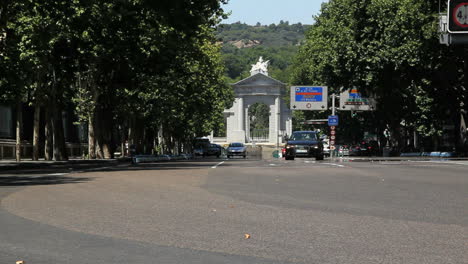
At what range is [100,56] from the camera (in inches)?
1528

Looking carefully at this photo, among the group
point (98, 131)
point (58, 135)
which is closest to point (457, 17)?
point (58, 135)

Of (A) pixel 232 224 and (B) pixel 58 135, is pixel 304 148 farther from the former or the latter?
(A) pixel 232 224

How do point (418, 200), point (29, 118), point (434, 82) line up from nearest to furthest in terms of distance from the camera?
point (418, 200)
point (434, 82)
point (29, 118)

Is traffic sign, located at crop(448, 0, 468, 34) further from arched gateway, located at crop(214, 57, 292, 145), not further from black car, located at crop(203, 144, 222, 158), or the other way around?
arched gateway, located at crop(214, 57, 292, 145)

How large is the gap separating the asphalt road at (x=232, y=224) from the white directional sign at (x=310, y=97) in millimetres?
54287

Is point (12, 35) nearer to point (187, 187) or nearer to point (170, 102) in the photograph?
point (187, 187)

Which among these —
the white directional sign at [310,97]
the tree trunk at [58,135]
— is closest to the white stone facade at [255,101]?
the white directional sign at [310,97]

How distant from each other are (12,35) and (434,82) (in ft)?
81.6

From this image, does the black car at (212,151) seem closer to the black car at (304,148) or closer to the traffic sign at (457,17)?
the black car at (304,148)

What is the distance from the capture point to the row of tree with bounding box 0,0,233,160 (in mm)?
30281

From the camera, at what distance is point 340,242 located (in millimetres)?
8477

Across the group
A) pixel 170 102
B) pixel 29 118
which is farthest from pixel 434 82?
pixel 29 118

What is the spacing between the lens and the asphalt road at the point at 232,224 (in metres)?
7.58

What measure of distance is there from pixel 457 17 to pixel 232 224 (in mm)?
16552
